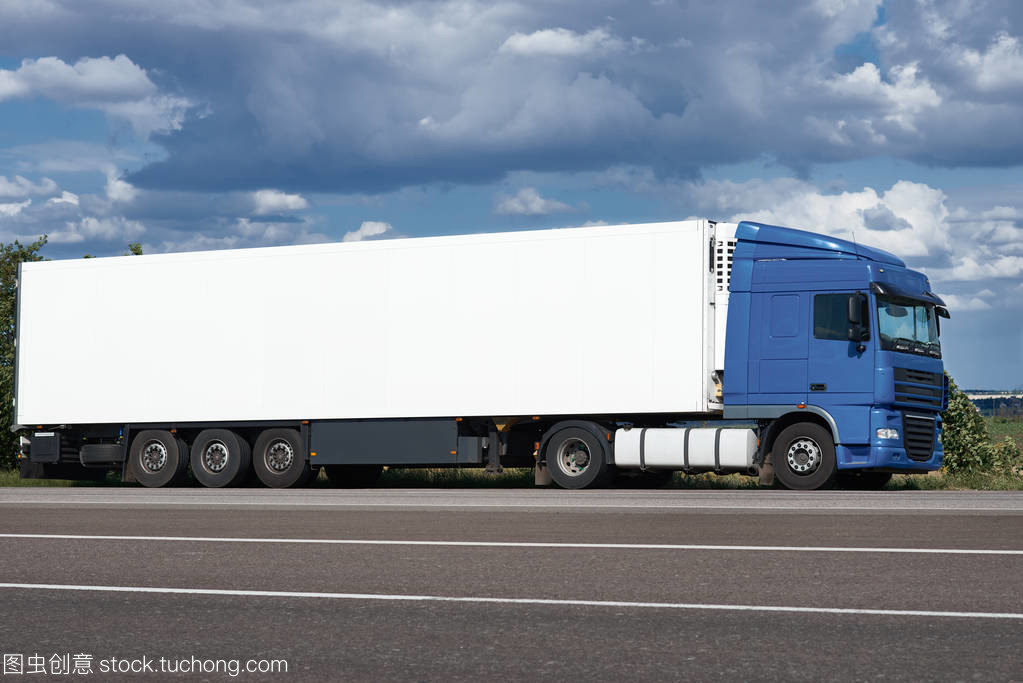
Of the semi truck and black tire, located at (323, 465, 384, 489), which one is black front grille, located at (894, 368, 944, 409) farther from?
black tire, located at (323, 465, 384, 489)

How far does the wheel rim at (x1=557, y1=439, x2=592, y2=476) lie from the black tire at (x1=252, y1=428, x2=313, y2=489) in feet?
13.9

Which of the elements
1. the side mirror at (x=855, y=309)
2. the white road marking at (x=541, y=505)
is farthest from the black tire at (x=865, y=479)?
Result: the white road marking at (x=541, y=505)

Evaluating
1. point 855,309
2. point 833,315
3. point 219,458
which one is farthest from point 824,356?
point 219,458

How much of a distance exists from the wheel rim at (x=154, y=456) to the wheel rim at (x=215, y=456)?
0.76 m

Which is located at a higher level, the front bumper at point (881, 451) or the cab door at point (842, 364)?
the cab door at point (842, 364)

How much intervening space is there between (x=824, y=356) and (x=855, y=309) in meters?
0.78

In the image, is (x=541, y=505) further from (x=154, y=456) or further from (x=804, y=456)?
(x=154, y=456)

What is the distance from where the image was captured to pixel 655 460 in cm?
1966

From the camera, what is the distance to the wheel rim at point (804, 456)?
747 inches

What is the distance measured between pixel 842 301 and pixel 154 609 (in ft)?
42.2

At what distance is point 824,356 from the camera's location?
1889 cm

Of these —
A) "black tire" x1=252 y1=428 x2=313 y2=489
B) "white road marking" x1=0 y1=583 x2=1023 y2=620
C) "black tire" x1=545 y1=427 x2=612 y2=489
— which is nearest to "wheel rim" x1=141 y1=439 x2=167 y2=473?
"black tire" x1=252 y1=428 x2=313 y2=489

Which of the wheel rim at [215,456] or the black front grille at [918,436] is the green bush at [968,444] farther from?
the wheel rim at [215,456]

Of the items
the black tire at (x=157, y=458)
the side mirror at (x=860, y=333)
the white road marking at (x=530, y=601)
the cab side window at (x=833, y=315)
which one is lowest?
the white road marking at (x=530, y=601)
